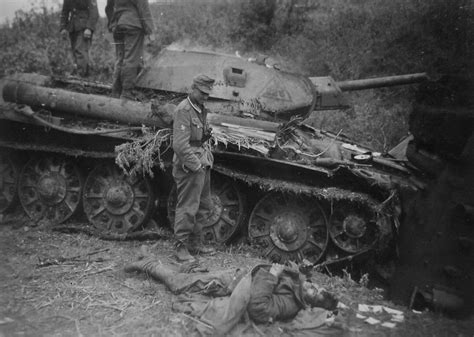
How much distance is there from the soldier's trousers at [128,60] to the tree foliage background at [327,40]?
1.15 metres

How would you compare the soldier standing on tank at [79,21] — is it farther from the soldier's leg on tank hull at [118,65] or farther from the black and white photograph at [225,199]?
the soldier's leg on tank hull at [118,65]

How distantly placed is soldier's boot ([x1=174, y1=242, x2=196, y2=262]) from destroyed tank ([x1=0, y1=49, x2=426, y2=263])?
896mm

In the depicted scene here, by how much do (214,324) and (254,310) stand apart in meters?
0.39

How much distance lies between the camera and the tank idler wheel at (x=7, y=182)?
8094mm

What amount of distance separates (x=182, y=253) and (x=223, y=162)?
146cm

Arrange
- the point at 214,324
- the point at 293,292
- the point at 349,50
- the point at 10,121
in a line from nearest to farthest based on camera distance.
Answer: the point at 214,324
the point at 293,292
the point at 10,121
the point at 349,50

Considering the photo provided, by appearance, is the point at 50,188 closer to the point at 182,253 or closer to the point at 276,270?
the point at 182,253

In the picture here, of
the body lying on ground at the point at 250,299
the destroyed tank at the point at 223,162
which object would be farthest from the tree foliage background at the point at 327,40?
the body lying on ground at the point at 250,299

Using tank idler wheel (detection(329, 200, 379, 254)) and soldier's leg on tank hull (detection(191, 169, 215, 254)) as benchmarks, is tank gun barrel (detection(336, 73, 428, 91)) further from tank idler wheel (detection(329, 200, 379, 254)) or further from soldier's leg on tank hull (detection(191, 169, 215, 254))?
soldier's leg on tank hull (detection(191, 169, 215, 254))

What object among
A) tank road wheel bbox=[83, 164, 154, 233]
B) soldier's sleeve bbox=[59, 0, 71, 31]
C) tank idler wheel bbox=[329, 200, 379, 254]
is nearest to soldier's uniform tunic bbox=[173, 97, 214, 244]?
tank road wheel bbox=[83, 164, 154, 233]

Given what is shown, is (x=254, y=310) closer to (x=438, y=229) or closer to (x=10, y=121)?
(x=438, y=229)

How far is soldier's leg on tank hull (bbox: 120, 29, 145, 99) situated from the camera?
805cm

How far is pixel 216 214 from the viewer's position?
742 cm

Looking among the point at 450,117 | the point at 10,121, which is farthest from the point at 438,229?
the point at 10,121
